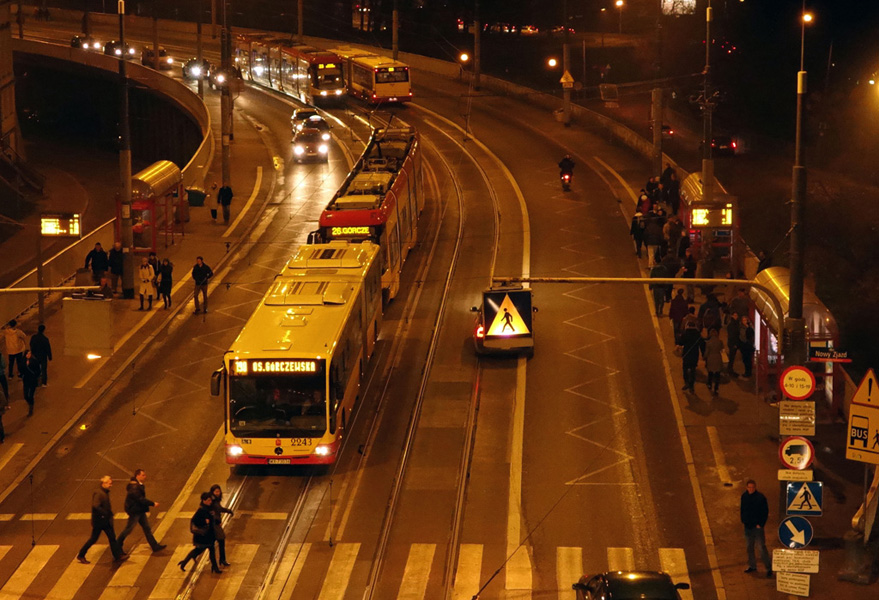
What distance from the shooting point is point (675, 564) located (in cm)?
2128

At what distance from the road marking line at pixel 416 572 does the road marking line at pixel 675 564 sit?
13.1ft

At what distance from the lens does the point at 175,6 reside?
11162cm

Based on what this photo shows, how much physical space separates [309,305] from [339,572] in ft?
23.7

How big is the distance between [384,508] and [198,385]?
8284 millimetres

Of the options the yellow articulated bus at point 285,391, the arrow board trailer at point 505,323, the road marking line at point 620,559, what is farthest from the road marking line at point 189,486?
the road marking line at point 620,559

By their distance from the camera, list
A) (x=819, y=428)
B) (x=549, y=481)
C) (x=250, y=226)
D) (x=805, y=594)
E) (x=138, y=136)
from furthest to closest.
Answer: (x=138, y=136), (x=250, y=226), (x=819, y=428), (x=549, y=481), (x=805, y=594)

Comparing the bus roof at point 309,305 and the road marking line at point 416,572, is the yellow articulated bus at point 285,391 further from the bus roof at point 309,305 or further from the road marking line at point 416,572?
the road marking line at point 416,572

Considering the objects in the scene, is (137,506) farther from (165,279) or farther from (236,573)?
(165,279)

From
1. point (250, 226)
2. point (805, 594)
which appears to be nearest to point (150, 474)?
point (805, 594)

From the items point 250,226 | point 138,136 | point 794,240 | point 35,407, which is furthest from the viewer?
point 138,136

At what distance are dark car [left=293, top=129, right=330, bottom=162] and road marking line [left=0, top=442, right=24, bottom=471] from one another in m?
31.2

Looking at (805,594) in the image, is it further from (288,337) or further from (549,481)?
(288,337)

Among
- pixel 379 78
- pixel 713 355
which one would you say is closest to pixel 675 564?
pixel 713 355

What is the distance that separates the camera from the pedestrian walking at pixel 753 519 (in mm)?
20562
